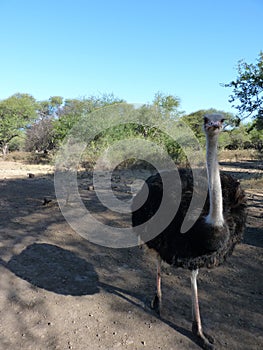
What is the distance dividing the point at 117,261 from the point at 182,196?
5.55 feet

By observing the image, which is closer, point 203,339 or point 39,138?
point 203,339

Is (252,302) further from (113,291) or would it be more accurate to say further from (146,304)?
(113,291)

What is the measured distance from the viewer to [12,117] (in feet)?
96.3

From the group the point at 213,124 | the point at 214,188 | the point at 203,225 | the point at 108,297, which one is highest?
the point at 213,124

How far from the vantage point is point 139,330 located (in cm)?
286

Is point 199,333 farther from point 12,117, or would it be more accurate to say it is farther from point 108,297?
point 12,117

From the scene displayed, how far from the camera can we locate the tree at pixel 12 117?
1092 inches

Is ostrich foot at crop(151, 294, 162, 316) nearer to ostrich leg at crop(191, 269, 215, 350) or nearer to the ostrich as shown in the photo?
the ostrich

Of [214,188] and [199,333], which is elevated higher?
[214,188]

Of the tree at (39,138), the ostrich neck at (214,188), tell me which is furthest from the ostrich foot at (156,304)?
the tree at (39,138)

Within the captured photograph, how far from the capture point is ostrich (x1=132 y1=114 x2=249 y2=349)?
245 cm

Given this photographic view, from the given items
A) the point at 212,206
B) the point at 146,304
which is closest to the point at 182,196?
the point at 212,206

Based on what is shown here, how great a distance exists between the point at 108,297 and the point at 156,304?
0.50 meters

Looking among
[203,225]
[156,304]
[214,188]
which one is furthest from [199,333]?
[214,188]
